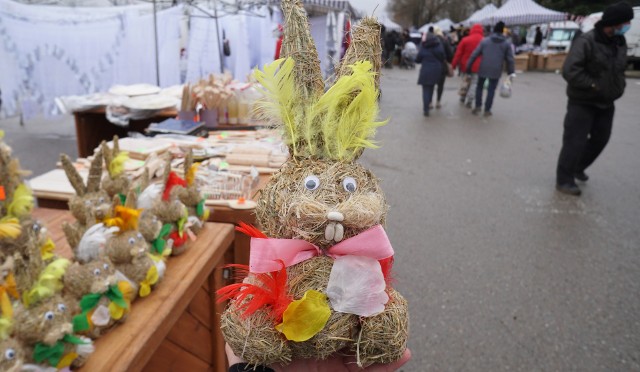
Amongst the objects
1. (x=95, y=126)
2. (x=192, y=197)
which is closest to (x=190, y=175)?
(x=192, y=197)

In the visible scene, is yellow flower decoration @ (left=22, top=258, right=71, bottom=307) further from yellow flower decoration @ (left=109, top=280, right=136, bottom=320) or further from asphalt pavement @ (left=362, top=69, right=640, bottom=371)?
asphalt pavement @ (left=362, top=69, right=640, bottom=371)

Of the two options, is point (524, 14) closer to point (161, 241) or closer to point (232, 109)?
point (232, 109)

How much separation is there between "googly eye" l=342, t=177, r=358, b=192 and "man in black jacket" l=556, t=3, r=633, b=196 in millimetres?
3890

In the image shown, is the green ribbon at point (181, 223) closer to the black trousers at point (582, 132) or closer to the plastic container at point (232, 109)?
the plastic container at point (232, 109)

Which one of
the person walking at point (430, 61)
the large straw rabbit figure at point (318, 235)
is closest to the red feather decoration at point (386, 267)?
the large straw rabbit figure at point (318, 235)

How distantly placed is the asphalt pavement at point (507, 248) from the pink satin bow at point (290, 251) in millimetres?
755

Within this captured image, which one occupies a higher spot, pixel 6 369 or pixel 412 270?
pixel 6 369

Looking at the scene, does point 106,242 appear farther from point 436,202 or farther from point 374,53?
point 436,202

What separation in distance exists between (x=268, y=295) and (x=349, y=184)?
0.35 m

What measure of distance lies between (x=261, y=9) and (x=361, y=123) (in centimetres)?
760

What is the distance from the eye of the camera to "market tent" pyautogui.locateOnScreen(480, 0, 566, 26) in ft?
62.1

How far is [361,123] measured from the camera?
46.9 inches

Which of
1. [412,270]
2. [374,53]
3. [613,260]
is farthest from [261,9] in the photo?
[374,53]

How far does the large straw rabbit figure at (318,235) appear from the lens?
3.55ft
